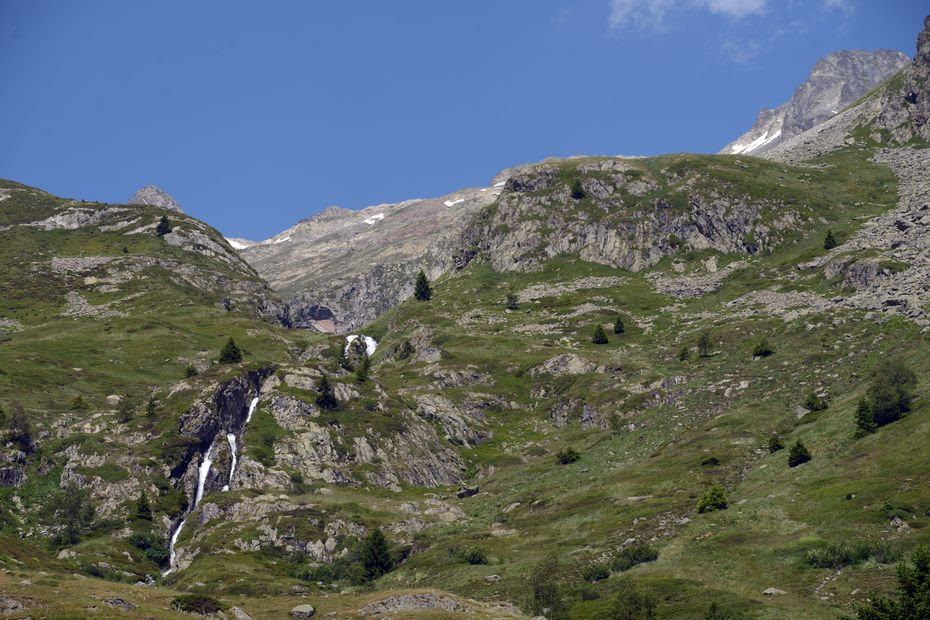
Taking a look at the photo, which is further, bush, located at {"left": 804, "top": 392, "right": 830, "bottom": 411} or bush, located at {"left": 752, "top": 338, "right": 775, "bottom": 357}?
bush, located at {"left": 752, "top": 338, "right": 775, "bottom": 357}

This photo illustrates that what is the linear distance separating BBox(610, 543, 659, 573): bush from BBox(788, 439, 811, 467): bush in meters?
21.5

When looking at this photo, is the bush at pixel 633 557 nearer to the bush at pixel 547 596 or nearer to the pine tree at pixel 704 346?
the bush at pixel 547 596

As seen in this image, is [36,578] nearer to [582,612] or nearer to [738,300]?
[582,612]

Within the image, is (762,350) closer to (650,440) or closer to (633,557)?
(650,440)

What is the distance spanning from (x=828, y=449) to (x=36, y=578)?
74541 millimetres

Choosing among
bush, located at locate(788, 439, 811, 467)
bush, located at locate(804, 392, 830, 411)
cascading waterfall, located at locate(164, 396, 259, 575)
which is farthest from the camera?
cascading waterfall, located at locate(164, 396, 259, 575)

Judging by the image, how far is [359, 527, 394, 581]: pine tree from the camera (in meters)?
84.6

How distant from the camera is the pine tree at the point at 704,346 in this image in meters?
141

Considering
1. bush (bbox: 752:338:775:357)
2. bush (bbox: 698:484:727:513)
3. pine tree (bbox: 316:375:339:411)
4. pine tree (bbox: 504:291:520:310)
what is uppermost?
pine tree (bbox: 504:291:520:310)

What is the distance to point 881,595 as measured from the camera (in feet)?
171

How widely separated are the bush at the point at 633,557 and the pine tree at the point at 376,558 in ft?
84.5

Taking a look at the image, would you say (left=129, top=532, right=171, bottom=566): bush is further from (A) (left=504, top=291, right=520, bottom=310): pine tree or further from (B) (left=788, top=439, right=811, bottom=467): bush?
(A) (left=504, top=291, right=520, bottom=310): pine tree

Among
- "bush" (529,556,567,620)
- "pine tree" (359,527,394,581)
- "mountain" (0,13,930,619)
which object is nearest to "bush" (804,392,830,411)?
"mountain" (0,13,930,619)

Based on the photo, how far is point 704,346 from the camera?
142250 mm
